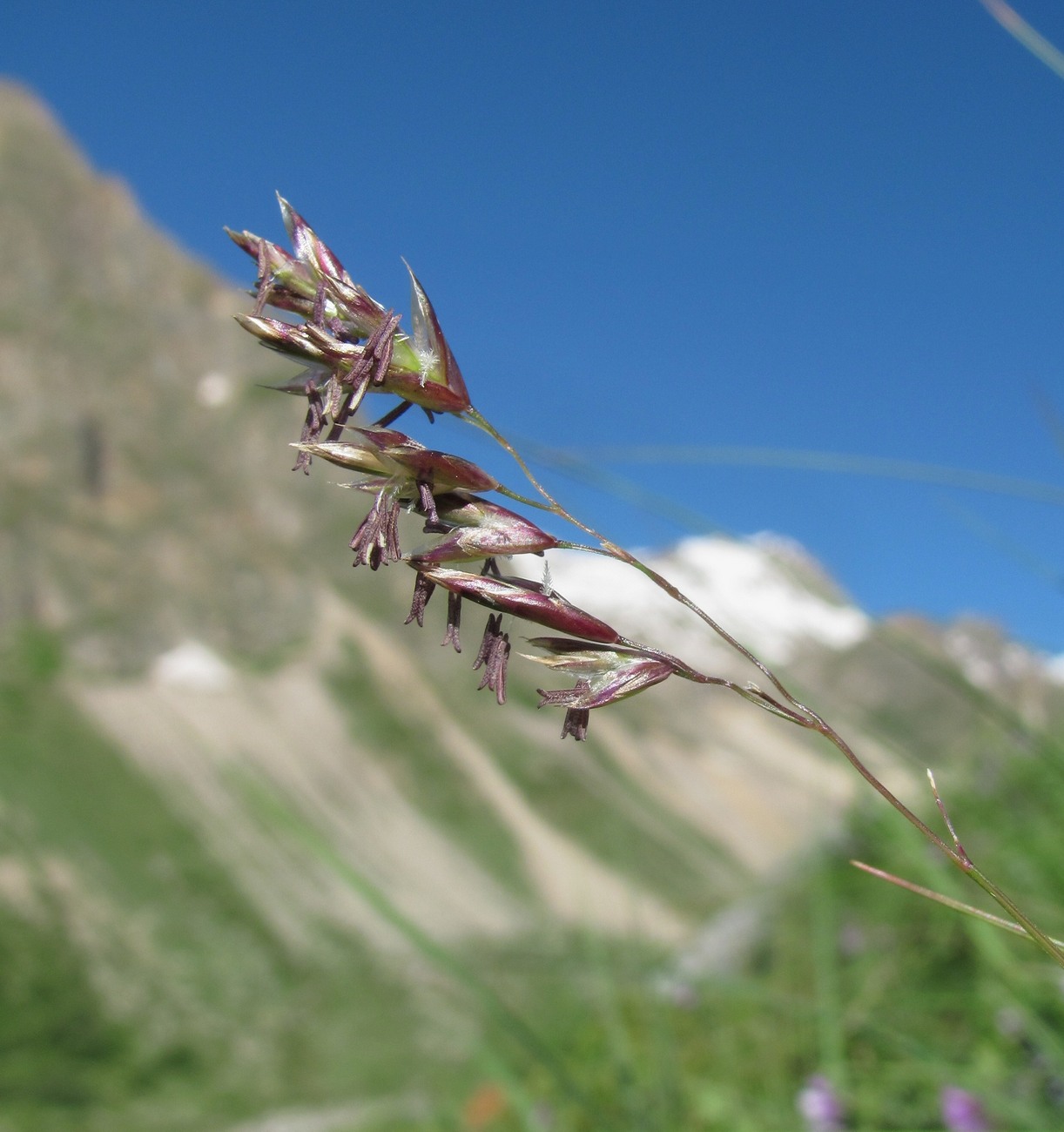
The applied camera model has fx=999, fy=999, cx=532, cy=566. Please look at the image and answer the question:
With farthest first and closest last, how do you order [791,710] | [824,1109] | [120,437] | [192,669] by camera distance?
1. [120,437]
2. [192,669]
3. [824,1109]
4. [791,710]

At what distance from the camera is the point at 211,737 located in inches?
2117

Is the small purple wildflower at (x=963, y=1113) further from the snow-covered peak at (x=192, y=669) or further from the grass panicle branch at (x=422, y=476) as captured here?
the snow-covered peak at (x=192, y=669)

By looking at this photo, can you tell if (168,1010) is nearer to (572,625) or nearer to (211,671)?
(572,625)

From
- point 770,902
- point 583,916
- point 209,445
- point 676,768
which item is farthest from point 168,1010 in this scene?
point 676,768

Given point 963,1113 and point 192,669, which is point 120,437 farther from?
point 963,1113

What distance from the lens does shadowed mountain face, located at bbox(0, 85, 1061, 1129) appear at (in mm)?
26609

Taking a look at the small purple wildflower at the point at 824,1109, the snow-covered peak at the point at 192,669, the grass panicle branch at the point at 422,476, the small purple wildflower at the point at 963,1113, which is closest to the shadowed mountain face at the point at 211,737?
the snow-covered peak at the point at 192,669

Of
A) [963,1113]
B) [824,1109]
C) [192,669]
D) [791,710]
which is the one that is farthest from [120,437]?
[791,710]

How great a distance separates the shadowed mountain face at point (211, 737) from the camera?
26.6 meters

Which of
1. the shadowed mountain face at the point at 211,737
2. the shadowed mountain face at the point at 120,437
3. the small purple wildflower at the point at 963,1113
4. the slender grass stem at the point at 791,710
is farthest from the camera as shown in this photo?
the shadowed mountain face at the point at 120,437

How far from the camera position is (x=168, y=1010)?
86.9 ft

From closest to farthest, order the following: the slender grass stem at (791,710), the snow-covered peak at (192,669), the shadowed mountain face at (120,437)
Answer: the slender grass stem at (791,710) < the shadowed mountain face at (120,437) < the snow-covered peak at (192,669)

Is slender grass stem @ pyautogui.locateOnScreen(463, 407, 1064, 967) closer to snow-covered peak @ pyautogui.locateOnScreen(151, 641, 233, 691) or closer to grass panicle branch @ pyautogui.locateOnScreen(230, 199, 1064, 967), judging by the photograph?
grass panicle branch @ pyautogui.locateOnScreen(230, 199, 1064, 967)

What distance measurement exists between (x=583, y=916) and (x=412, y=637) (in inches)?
2393
